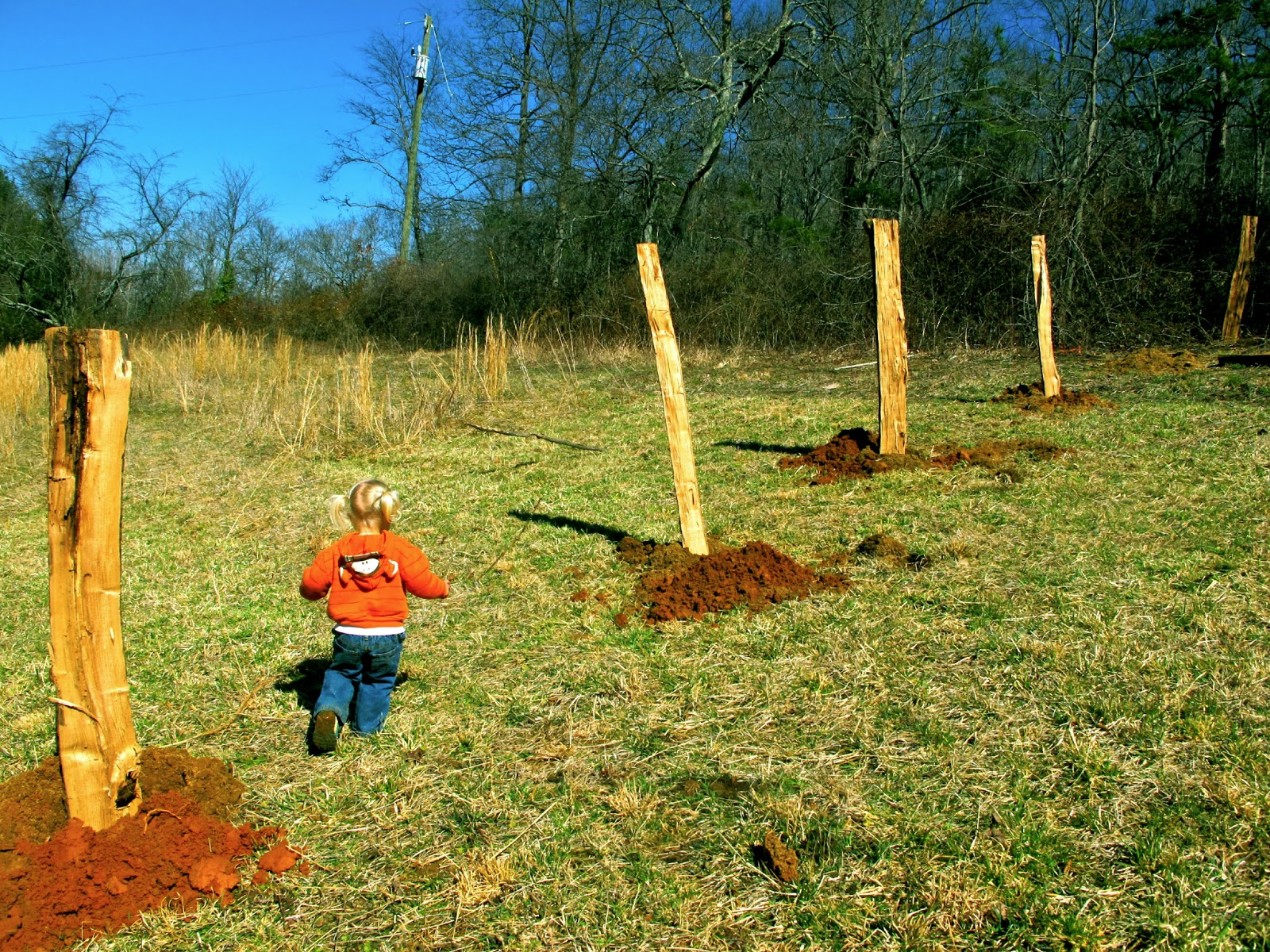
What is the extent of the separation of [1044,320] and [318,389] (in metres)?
9.11

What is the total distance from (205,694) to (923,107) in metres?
19.2

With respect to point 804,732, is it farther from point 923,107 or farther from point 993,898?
point 923,107

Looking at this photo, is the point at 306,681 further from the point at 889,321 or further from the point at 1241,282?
the point at 1241,282

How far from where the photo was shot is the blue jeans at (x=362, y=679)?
12.0 ft

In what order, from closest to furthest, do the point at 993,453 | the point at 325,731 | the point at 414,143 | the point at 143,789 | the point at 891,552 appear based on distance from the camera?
the point at 143,789, the point at 325,731, the point at 891,552, the point at 993,453, the point at 414,143

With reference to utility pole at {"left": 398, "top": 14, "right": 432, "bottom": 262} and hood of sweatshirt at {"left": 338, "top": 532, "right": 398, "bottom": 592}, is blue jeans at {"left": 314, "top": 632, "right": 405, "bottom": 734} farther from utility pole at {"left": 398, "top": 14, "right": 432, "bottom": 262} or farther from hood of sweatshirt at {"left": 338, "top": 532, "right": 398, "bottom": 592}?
utility pole at {"left": 398, "top": 14, "right": 432, "bottom": 262}

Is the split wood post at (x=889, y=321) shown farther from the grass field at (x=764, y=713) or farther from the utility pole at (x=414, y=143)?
the utility pole at (x=414, y=143)

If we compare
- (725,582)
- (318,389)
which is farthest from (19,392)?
(725,582)

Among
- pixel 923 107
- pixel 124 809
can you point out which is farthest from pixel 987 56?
pixel 124 809

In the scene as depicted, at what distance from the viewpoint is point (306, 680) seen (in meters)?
4.52

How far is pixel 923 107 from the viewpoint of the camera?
19.2 meters

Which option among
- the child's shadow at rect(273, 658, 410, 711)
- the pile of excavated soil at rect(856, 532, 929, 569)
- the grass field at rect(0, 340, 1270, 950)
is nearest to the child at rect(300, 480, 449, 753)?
the grass field at rect(0, 340, 1270, 950)

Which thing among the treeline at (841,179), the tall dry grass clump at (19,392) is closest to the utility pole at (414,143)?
the treeline at (841,179)

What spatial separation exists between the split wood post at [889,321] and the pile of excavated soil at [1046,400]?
271cm
